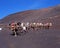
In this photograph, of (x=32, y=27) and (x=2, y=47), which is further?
(x=32, y=27)

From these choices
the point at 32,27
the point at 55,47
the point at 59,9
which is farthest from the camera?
the point at 59,9

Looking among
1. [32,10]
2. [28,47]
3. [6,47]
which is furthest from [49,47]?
[32,10]

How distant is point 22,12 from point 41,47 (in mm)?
72154

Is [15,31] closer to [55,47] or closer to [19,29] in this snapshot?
[19,29]

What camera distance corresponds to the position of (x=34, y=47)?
12297 mm

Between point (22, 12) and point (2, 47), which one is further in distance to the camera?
point (22, 12)

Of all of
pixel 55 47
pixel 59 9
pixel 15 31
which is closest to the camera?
pixel 55 47

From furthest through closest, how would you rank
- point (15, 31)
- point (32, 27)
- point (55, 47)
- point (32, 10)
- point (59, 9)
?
point (32, 10), point (59, 9), point (32, 27), point (15, 31), point (55, 47)

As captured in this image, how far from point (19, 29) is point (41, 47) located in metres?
11.5

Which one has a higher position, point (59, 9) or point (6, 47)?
point (59, 9)

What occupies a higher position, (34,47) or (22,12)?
(22,12)

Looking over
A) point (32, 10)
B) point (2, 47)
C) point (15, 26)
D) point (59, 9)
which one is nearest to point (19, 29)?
point (15, 26)

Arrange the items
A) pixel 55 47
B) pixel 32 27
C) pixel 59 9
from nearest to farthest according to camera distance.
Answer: pixel 55 47, pixel 32 27, pixel 59 9

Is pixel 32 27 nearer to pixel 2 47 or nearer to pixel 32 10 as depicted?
pixel 2 47
